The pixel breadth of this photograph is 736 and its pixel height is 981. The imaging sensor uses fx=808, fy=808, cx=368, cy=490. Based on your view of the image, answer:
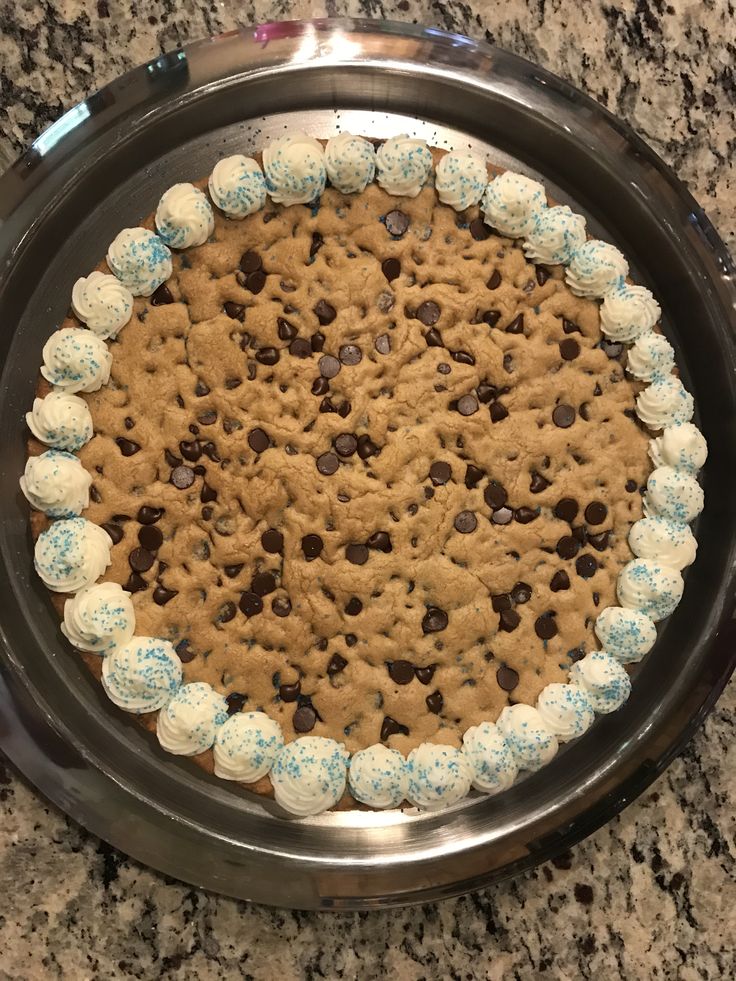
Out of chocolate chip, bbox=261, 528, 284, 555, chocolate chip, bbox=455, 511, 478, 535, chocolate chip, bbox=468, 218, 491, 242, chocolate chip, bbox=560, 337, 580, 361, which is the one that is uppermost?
chocolate chip, bbox=468, 218, 491, 242

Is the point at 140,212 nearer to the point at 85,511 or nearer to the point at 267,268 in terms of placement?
the point at 267,268

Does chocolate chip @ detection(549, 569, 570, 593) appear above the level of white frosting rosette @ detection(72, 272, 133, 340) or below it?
above

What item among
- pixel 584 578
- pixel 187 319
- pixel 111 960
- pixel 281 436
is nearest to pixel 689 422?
pixel 584 578

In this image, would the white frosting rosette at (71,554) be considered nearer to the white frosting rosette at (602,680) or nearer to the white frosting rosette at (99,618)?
the white frosting rosette at (99,618)

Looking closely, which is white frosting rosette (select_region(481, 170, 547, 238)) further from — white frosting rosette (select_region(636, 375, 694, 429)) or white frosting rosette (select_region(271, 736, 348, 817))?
white frosting rosette (select_region(271, 736, 348, 817))

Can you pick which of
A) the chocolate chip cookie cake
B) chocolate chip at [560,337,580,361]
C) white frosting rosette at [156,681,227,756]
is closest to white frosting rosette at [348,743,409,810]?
the chocolate chip cookie cake

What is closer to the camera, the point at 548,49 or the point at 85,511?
the point at 85,511

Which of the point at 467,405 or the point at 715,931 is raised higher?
the point at 467,405
